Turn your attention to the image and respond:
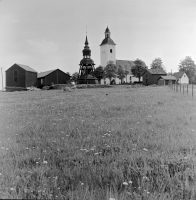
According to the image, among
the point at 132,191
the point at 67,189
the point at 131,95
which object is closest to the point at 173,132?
the point at 132,191

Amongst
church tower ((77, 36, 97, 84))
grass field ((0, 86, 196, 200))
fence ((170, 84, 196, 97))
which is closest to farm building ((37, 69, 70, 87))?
church tower ((77, 36, 97, 84))

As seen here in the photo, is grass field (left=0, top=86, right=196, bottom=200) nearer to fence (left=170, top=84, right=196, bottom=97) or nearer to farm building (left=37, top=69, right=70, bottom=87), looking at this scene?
farm building (left=37, top=69, right=70, bottom=87)

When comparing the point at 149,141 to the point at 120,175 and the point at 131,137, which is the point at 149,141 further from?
the point at 120,175

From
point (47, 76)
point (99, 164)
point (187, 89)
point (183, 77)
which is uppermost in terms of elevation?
point (183, 77)

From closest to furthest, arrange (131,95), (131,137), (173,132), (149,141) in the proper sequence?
1. (149,141)
2. (131,137)
3. (173,132)
4. (131,95)

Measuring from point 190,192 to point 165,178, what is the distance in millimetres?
392

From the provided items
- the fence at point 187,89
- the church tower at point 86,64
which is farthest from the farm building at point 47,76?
the fence at point 187,89

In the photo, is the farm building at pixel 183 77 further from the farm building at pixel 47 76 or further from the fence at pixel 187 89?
the farm building at pixel 47 76

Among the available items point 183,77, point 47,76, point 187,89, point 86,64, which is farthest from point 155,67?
point 86,64

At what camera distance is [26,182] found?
2818 mm

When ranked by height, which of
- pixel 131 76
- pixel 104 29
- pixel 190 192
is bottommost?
pixel 190 192

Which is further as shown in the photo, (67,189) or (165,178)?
(165,178)

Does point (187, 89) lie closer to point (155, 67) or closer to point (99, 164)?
point (155, 67)

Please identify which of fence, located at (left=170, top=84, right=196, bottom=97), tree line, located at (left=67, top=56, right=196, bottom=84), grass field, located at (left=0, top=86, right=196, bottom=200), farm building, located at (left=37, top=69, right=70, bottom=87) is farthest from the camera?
fence, located at (left=170, top=84, right=196, bottom=97)
